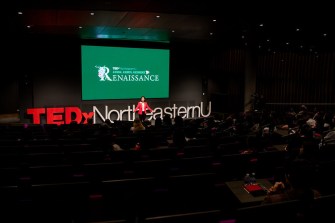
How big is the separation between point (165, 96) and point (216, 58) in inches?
282

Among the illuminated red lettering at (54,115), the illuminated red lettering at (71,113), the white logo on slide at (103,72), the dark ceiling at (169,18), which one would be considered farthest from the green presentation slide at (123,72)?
the dark ceiling at (169,18)

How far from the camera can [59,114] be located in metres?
14.3

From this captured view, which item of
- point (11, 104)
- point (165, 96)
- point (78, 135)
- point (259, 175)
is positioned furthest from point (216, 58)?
point (259, 175)

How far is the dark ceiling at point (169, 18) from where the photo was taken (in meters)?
8.20

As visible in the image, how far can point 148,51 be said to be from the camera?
16.1 metres

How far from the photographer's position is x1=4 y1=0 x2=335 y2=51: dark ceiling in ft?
26.9

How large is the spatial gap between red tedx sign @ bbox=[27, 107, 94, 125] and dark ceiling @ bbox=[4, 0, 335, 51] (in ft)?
10.9

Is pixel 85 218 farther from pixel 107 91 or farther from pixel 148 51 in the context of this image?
pixel 148 51

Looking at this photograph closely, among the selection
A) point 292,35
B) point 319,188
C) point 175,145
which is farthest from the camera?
point 292,35

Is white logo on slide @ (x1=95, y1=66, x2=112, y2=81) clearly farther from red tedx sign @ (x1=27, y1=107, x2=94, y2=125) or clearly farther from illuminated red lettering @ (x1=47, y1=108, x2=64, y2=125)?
illuminated red lettering @ (x1=47, y1=108, x2=64, y2=125)

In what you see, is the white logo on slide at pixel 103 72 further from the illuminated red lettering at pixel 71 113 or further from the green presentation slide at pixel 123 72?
the illuminated red lettering at pixel 71 113

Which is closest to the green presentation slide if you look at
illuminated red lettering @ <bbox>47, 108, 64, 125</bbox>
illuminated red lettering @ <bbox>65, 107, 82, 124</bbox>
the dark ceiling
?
illuminated red lettering @ <bbox>65, 107, 82, 124</bbox>

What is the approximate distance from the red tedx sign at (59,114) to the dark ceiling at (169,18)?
331cm

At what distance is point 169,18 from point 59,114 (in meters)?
7.10
